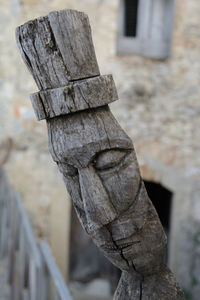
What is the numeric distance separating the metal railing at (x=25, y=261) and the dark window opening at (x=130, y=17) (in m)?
2.09

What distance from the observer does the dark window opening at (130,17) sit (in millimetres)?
3404

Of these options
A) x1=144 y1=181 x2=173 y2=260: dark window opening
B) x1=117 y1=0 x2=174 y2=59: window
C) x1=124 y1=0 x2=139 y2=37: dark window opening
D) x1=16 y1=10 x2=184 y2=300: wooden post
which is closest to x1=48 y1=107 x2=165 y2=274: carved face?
x1=16 y1=10 x2=184 y2=300: wooden post

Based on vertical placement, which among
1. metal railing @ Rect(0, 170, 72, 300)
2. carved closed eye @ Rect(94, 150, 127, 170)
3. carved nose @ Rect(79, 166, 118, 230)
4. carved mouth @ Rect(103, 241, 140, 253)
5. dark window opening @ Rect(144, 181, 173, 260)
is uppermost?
carved closed eye @ Rect(94, 150, 127, 170)

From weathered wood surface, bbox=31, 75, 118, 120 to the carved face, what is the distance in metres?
0.04

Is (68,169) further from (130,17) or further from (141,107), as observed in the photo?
(130,17)

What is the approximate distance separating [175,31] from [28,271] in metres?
2.57

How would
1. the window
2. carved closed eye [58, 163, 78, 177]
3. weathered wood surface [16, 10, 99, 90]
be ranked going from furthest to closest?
the window → carved closed eye [58, 163, 78, 177] → weathered wood surface [16, 10, 99, 90]

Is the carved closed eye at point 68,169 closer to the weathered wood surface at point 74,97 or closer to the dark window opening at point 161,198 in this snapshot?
the weathered wood surface at point 74,97

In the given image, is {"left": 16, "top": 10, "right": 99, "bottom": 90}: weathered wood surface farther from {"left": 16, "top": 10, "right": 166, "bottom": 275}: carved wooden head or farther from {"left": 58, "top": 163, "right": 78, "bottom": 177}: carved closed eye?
{"left": 58, "top": 163, "right": 78, "bottom": 177}: carved closed eye

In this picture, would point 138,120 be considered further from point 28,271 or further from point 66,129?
point 66,129

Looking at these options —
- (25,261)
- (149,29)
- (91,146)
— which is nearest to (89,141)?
(91,146)

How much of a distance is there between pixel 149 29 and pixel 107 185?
8.91 ft

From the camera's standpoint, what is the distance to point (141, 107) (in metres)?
3.36

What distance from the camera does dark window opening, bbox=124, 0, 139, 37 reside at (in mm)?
3404
